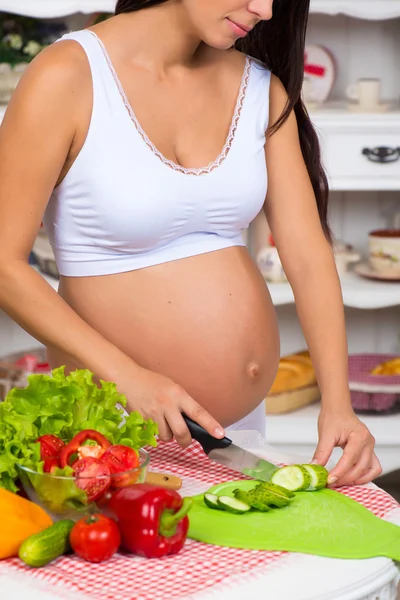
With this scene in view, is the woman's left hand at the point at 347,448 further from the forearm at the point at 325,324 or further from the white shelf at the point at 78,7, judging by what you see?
the white shelf at the point at 78,7

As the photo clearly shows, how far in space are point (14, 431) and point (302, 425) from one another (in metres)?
1.99

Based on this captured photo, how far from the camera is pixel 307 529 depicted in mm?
1202

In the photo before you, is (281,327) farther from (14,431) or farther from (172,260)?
(14,431)

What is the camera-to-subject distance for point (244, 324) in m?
1.64

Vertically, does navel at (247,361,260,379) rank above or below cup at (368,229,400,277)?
above

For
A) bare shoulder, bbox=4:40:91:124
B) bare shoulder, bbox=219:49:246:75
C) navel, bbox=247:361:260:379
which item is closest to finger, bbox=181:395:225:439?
navel, bbox=247:361:260:379

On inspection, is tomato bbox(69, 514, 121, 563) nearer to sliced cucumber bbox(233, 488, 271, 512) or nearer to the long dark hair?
sliced cucumber bbox(233, 488, 271, 512)

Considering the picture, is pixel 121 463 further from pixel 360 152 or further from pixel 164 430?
pixel 360 152

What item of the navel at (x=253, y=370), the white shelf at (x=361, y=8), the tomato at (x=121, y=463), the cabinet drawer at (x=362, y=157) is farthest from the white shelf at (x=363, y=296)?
the tomato at (x=121, y=463)

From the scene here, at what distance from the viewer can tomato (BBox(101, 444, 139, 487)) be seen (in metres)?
1.13

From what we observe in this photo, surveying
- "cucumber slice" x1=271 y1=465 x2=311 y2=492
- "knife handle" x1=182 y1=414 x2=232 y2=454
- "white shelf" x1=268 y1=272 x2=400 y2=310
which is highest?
"knife handle" x1=182 y1=414 x2=232 y2=454

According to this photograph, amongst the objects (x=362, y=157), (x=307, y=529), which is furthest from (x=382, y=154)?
(x=307, y=529)

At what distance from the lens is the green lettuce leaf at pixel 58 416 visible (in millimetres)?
1173

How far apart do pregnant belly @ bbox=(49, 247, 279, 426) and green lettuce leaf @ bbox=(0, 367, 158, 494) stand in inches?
12.5
